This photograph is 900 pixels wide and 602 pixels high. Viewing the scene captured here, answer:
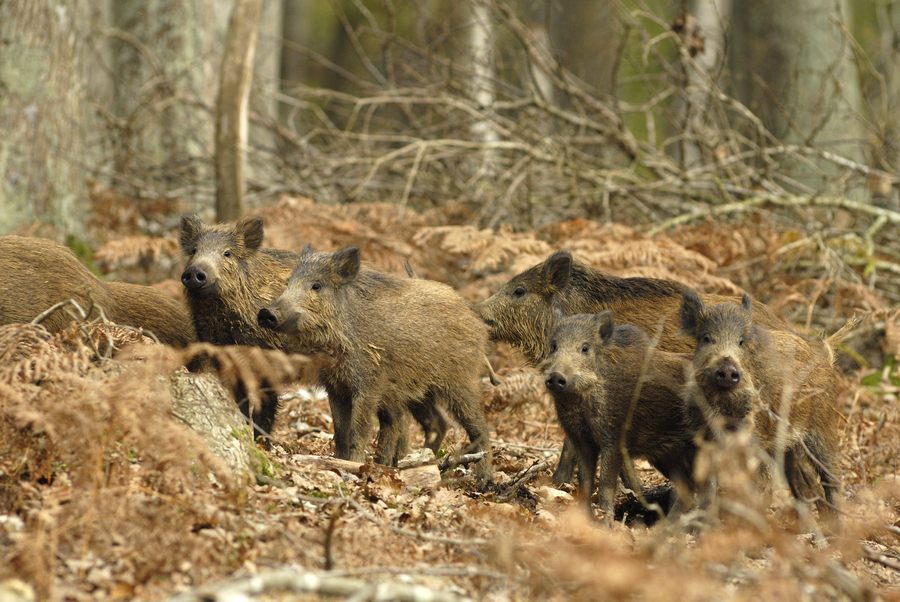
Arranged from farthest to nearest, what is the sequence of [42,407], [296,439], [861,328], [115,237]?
[115,237] → [861,328] → [296,439] → [42,407]

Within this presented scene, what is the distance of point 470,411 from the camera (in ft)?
24.2

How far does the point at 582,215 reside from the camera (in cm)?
1192

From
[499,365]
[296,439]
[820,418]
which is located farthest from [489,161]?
[820,418]

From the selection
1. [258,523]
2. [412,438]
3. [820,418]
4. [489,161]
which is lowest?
[412,438]

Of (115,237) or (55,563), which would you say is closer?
(55,563)

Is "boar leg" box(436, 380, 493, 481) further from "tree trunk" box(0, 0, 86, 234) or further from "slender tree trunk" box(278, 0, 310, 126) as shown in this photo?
"slender tree trunk" box(278, 0, 310, 126)

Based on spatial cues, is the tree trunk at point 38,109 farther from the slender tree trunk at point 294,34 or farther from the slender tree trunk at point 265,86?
the slender tree trunk at point 294,34

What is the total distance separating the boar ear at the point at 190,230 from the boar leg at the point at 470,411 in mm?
1922

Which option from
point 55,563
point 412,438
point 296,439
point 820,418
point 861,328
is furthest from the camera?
point 861,328

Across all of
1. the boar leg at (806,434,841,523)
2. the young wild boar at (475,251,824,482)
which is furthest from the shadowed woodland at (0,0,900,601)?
the young wild boar at (475,251,824,482)

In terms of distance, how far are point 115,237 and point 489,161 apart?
4095mm

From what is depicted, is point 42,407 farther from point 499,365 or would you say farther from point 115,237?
point 115,237

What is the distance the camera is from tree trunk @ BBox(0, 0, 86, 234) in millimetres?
10352

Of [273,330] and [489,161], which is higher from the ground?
[489,161]
